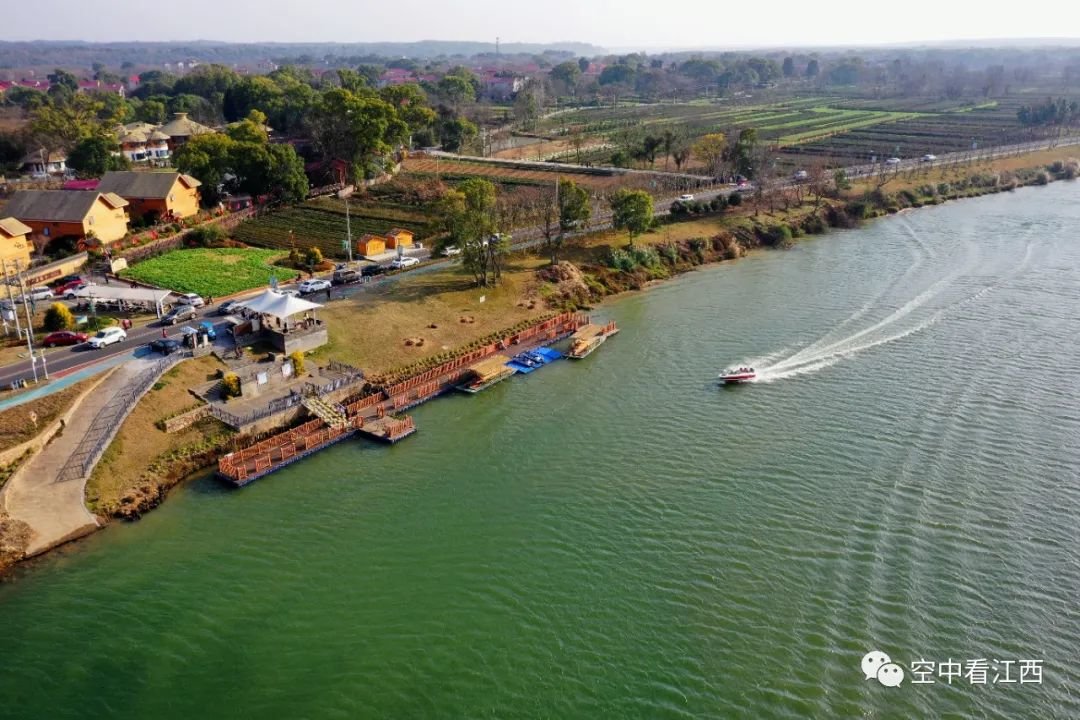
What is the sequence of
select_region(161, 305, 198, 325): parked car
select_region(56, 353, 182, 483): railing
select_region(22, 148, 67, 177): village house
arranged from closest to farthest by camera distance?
1. select_region(56, 353, 182, 483): railing
2. select_region(161, 305, 198, 325): parked car
3. select_region(22, 148, 67, 177): village house

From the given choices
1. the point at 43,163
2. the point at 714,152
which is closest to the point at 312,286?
the point at 714,152

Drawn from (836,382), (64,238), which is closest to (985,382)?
(836,382)

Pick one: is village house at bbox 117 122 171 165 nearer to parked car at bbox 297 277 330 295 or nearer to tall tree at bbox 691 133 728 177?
parked car at bbox 297 277 330 295

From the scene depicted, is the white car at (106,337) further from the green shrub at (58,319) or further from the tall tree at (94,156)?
the tall tree at (94,156)

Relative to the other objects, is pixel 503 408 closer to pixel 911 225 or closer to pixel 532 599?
pixel 532 599

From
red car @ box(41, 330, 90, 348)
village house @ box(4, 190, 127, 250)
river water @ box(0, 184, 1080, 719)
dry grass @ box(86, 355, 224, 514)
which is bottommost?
river water @ box(0, 184, 1080, 719)

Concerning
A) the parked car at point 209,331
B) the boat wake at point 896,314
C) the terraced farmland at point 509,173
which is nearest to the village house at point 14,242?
the parked car at point 209,331

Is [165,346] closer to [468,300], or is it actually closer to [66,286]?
[66,286]

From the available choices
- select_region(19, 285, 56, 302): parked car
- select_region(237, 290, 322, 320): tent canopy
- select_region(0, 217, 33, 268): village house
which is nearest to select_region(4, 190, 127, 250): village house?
select_region(0, 217, 33, 268): village house
